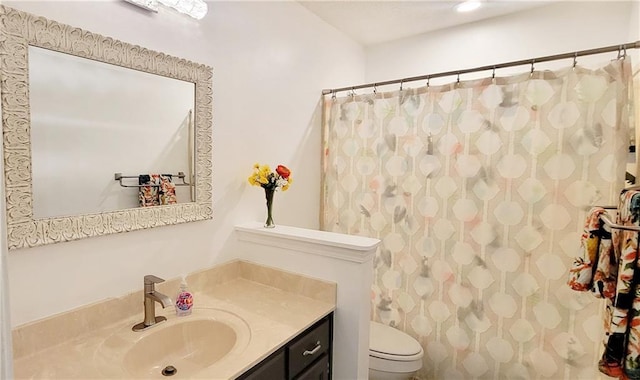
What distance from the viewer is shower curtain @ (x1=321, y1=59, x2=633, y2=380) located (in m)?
1.52

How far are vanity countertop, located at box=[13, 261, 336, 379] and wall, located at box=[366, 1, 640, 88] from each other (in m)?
1.94

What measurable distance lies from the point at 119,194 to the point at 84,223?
16cm

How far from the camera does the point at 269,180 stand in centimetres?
171

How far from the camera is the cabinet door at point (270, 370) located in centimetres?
103

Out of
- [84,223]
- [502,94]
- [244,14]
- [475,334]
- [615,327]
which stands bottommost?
[475,334]

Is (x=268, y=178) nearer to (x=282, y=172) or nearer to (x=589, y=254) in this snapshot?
(x=282, y=172)

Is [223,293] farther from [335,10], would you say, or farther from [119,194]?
[335,10]

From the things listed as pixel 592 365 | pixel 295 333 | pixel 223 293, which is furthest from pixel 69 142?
pixel 592 365

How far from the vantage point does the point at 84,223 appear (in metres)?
1.15

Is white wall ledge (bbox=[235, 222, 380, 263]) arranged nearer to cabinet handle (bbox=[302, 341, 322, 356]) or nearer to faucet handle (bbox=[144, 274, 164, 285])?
cabinet handle (bbox=[302, 341, 322, 356])

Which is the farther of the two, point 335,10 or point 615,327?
point 335,10

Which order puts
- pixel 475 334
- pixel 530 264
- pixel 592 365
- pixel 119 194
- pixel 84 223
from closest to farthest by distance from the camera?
1. pixel 84 223
2. pixel 119 194
3. pixel 592 365
4. pixel 530 264
5. pixel 475 334

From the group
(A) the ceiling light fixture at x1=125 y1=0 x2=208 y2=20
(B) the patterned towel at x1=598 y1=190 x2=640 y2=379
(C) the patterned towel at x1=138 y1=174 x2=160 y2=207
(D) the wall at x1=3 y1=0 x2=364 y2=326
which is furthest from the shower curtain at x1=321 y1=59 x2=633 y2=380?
(C) the patterned towel at x1=138 y1=174 x2=160 y2=207

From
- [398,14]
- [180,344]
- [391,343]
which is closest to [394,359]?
[391,343]
